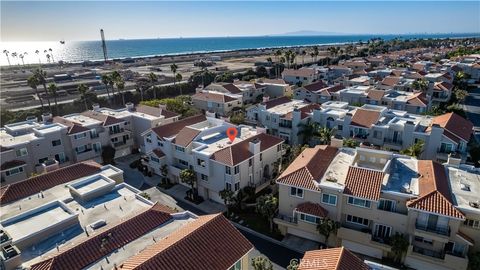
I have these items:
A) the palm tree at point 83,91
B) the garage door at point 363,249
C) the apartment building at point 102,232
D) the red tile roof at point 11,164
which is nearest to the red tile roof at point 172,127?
the apartment building at point 102,232

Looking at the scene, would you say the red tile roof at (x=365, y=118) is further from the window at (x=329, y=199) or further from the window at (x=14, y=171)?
the window at (x=14, y=171)

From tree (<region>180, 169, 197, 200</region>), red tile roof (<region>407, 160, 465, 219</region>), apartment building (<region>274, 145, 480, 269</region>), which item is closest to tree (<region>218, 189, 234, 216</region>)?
tree (<region>180, 169, 197, 200</region>)

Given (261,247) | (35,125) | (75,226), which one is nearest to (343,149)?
(261,247)

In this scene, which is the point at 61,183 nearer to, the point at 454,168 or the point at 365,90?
the point at 454,168

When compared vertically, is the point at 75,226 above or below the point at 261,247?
above

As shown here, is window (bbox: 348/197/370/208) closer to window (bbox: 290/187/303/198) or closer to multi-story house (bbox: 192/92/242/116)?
window (bbox: 290/187/303/198)
